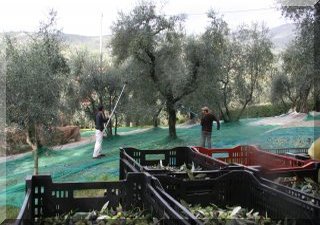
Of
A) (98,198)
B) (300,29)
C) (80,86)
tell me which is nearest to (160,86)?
(80,86)

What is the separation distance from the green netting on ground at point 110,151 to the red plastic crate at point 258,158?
149cm

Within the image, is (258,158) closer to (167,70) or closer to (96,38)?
(167,70)

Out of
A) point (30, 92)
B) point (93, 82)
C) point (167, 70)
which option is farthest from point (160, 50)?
point (30, 92)

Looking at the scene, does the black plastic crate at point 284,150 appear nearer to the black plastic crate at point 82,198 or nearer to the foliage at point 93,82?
the black plastic crate at point 82,198

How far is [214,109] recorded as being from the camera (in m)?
12.1

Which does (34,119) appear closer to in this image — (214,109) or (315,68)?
(315,68)

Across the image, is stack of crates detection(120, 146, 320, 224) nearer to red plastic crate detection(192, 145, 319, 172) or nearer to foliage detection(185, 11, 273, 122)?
red plastic crate detection(192, 145, 319, 172)

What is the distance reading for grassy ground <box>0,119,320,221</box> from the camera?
23.0 feet

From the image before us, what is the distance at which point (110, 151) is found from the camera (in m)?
10.4

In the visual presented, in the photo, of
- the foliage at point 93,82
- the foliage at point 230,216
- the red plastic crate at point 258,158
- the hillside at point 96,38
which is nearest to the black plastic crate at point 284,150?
the red plastic crate at point 258,158

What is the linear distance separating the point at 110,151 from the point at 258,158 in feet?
21.8

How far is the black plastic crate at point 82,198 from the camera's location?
2.17 m

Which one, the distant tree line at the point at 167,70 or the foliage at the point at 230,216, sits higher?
the distant tree line at the point at 167,70

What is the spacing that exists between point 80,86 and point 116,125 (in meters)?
1.56
